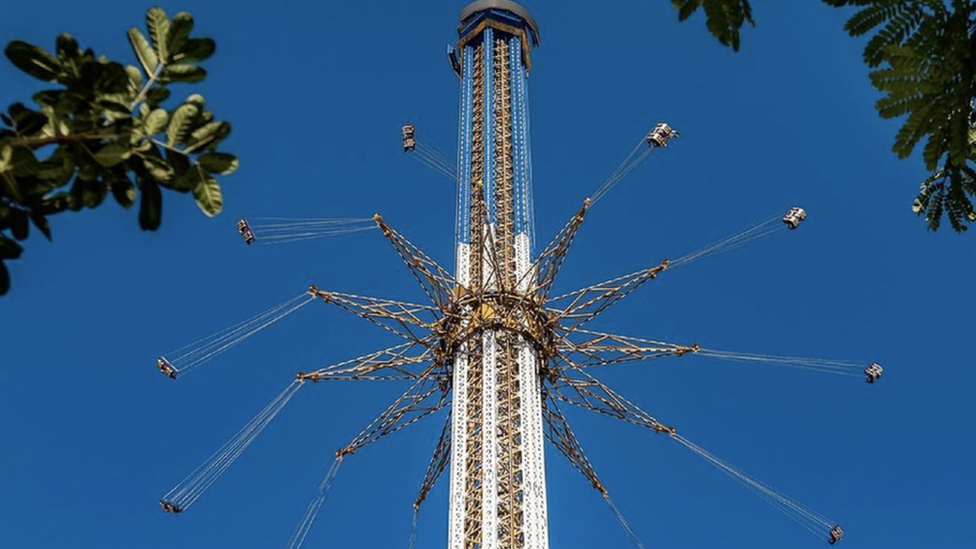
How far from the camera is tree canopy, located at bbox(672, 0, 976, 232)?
6605 mm

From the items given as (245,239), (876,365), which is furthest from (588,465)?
(245,239)

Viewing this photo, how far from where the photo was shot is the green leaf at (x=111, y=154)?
4.95 m

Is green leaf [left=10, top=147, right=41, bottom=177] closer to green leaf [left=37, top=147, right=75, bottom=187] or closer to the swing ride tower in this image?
green leaf [left=37, top=147, right=75, bottom=187]

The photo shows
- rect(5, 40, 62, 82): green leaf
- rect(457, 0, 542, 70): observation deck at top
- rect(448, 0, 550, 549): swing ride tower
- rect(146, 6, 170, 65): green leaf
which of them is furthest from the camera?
rect(457, 0, 542, 70): observation deck at top

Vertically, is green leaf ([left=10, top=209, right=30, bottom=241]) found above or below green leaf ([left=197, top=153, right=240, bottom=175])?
below

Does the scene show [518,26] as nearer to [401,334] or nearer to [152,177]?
[401,334]

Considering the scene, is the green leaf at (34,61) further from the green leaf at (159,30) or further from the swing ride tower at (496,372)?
the swing ride tower at (496,372)

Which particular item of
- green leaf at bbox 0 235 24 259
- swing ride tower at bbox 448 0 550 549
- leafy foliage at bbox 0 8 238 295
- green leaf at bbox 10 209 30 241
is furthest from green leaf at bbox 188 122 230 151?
swing ride tower at bbox 448 0 550 549

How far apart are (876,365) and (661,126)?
13.2 meters

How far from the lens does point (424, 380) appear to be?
41.5 metres

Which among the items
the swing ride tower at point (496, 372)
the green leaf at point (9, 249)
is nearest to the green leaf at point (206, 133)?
the green leaf at point (9, 249)

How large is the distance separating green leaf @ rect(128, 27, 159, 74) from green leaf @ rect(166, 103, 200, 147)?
0.22m

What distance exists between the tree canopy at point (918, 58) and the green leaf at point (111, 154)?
11.4ft

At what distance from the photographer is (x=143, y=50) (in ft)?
16.2
